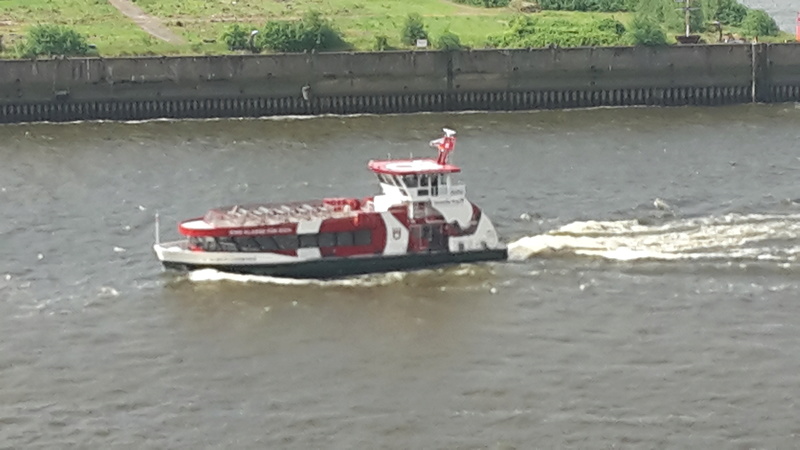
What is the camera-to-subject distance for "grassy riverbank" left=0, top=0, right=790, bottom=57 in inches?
4075

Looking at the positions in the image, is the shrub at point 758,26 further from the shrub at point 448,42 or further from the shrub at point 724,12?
the shrub at point 448,42

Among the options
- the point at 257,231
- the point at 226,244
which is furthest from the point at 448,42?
the point at 226,244

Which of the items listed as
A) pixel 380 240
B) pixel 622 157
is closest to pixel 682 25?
pixel 622 157

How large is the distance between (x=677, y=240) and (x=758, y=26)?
4806 centimetres

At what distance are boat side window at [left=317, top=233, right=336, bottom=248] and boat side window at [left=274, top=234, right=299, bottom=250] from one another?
0.87m

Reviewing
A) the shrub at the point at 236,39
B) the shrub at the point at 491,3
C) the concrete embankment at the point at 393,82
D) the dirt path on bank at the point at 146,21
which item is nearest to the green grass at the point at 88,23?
the dirt path on bank at the point at 146,21

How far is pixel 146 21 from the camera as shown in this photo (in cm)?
11206

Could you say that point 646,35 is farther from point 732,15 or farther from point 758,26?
point 732,15

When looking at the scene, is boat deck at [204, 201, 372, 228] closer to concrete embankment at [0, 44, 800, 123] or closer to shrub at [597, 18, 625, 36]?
concrete embankment at [0, 44, 800, 123]

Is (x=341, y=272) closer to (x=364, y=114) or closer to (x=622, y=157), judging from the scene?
(x=622, y=157)

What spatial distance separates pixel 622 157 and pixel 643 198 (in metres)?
10.4

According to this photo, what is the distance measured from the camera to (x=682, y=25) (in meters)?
108

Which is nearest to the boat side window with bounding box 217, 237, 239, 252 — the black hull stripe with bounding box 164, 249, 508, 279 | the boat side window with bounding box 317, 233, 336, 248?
the black hull stripe with bounding box 164, 249, 508, 279

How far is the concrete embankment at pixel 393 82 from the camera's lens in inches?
3757
